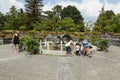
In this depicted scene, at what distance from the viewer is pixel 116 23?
63.9 m

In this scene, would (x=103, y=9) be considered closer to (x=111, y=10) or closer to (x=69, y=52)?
(x=111, y=10)

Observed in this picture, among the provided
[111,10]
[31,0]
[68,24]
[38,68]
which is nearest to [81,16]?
[111,10]

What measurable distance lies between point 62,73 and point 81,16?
244 feet

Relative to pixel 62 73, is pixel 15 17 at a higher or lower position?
higher

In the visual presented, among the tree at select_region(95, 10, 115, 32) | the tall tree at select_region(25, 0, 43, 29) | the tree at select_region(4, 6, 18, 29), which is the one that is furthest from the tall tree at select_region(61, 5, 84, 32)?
the tree at select_region(4, 6, 18, 29)

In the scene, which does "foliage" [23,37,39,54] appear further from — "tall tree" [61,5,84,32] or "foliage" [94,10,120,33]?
"tall tree" [61,5,84,32]

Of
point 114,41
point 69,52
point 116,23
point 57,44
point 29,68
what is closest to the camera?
point 29,68

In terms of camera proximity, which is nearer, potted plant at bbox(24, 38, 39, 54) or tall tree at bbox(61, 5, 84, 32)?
potted plant at bbox(24, 38, 39, 54)

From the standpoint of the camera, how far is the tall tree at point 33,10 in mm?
72500

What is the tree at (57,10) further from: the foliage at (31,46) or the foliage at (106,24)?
the foliage at (31,46)

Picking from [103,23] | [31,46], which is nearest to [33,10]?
[103,23]

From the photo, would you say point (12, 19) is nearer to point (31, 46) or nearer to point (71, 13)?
point (71, 13)

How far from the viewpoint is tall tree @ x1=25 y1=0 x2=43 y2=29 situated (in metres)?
72.5

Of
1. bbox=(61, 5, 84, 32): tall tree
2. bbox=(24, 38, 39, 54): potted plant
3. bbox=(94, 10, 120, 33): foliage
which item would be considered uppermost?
bbox=(61, 5, 84, 32): tall tree
